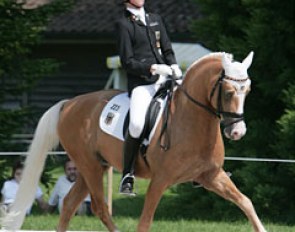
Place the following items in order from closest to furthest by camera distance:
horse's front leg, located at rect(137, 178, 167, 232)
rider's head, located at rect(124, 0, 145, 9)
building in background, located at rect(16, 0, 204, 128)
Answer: horse's front leg, located at rect(137, 178, 167, 232)
rider's head, located at rect(124, 0, 145, 9)
building in background, located at rect(16, 0, 204, 128)

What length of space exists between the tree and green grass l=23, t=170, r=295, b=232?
136 cm

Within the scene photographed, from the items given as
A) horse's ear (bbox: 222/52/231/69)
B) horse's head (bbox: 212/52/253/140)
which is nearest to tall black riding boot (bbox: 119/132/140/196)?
horse's head (bbox: 212/52/253/140)

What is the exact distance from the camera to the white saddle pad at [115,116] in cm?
898

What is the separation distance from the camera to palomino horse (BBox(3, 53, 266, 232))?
788 cm

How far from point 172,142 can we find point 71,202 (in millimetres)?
1703

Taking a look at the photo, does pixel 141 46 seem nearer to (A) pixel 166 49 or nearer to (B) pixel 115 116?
(A) pixel 166 49

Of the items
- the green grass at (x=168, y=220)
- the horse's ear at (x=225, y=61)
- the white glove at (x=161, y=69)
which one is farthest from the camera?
the green grass at (x=168, y=220)

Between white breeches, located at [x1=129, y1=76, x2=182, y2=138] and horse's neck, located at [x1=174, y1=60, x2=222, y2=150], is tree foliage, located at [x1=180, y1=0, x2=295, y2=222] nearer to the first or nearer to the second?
white breeches, located at [x1=129, y1=76, x2=182, y2=138]

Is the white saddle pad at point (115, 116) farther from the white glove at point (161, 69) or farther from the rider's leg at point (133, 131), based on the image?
the white glove at point (161, 69)

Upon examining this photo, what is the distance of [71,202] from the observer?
9.48m

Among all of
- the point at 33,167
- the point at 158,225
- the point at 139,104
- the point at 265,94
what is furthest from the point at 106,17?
the point at 139,104

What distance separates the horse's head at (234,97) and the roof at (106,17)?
13.4m

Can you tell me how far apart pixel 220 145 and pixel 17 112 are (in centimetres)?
569

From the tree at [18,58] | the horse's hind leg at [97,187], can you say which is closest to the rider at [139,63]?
the horse's hind leg at [97,187]
